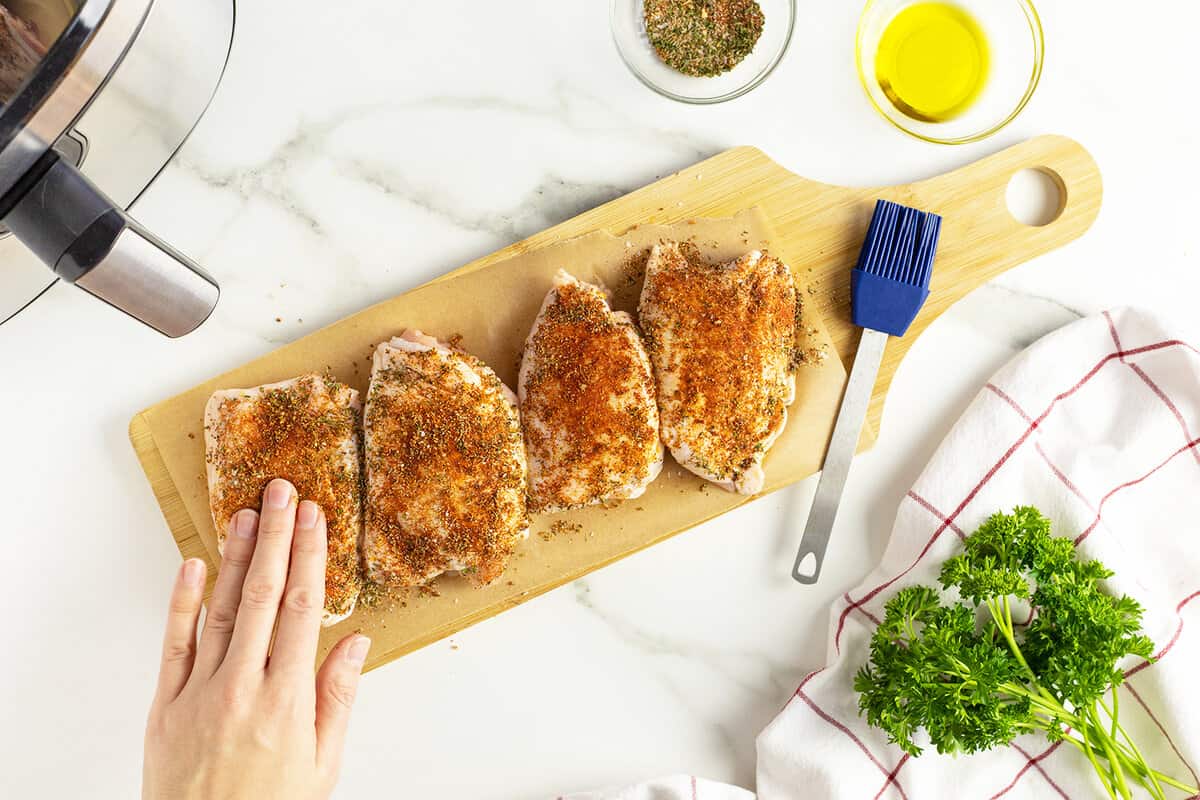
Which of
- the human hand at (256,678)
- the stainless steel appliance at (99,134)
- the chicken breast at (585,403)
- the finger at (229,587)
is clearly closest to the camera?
the stainless steel appliance at (99,134)

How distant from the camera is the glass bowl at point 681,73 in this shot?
2.81 metres

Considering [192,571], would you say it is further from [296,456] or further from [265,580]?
[296,456]

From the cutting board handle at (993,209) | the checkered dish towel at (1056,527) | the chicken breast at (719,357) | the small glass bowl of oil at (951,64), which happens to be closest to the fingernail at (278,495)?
the chicken breast at (719,357)

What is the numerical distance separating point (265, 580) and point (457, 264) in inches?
44.2

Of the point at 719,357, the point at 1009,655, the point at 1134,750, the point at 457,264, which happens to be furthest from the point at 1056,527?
the point at 457,264

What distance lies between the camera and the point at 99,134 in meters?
1.74

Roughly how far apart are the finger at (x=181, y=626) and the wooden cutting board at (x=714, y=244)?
0.23 meters

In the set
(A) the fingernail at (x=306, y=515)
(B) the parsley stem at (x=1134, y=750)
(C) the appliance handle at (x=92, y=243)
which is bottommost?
(B) the parsley stem at (x=1134, y=750)

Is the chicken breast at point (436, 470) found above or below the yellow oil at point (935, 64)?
below

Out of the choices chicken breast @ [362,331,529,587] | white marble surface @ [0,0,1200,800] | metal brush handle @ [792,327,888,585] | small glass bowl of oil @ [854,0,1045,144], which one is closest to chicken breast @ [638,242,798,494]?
metal brush handle @ [792,327,888,585]

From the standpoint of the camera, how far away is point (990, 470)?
9.34 feet

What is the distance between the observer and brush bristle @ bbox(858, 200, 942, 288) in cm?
270

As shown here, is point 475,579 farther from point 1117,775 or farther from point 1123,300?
point 1123,300

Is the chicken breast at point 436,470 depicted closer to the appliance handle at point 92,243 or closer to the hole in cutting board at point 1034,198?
the appliance handle at point 92,243
